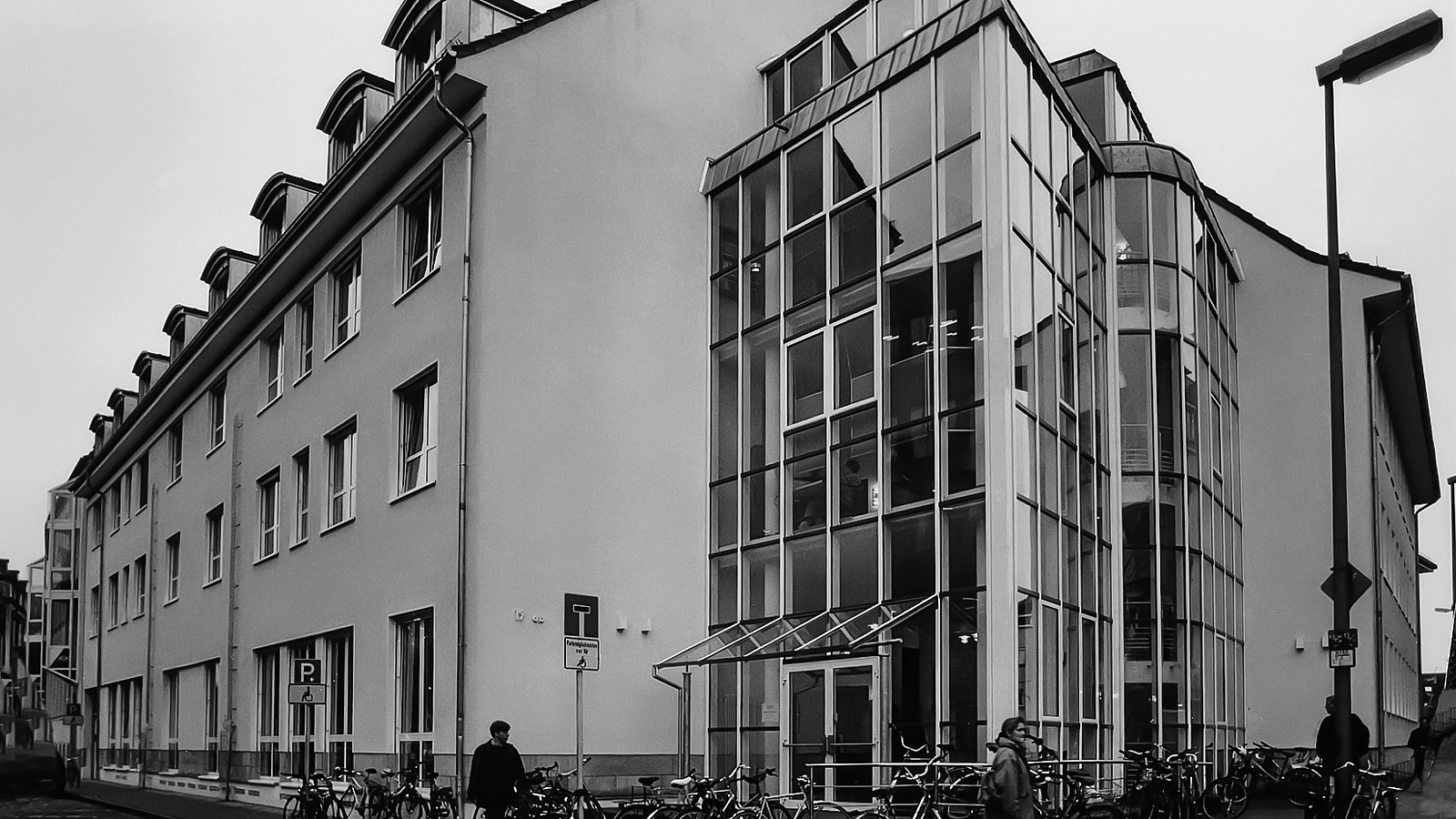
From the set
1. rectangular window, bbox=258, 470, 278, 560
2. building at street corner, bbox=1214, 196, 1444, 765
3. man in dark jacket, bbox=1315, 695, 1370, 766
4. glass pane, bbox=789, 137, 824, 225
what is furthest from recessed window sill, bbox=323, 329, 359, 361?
building at street corner, bbox=1214, 196, 1444, 765

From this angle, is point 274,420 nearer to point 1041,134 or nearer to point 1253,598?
point 1041,134

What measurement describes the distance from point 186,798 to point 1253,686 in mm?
21097

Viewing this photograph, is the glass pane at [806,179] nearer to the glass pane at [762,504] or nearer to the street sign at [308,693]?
the glass pane at [762,504]

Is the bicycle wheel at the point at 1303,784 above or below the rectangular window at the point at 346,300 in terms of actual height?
below

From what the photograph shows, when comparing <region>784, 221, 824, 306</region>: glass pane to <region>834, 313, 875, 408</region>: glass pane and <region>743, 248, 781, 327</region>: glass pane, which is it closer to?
<region>743, 248, 781, 327</region>: glass pane

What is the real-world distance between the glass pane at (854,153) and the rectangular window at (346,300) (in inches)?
358

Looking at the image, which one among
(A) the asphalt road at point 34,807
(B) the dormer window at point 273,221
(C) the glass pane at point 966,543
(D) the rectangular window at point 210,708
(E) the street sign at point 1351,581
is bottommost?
(D) the rectangular window at point 210,708

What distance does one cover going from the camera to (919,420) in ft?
55.6

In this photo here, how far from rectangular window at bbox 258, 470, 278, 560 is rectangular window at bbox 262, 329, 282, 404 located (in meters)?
1.74

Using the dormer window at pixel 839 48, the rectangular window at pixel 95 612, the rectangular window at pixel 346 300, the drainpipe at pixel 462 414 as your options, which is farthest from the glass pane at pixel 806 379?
the rectangular window at pixel 95 612

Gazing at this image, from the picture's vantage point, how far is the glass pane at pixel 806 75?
2181 cm

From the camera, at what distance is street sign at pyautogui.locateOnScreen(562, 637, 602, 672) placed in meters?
13.7

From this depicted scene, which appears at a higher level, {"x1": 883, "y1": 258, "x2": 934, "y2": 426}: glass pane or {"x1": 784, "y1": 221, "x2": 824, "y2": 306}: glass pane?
{"x1": 784, "y1": 221, "x2": 824, "y2": 306}: glass pane

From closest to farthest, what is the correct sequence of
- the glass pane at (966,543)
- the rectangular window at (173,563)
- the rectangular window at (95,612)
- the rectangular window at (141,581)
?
1. the glass pane at (966,543)
2. the rectangular window at (173,563)
3. the rectangular window at (141,581)
4. the rectangular window at (95,612)
